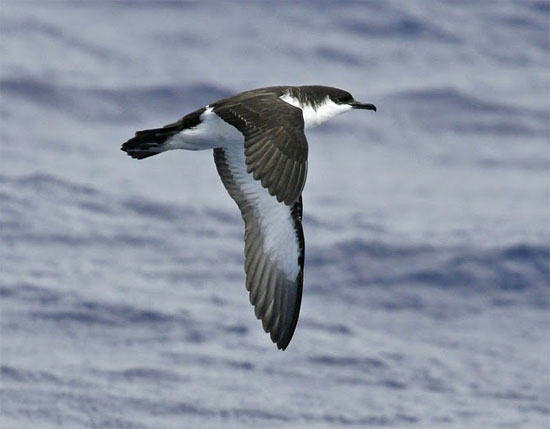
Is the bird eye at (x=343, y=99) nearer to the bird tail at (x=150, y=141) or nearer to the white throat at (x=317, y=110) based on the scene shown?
the white throat at (x=317, y=110)

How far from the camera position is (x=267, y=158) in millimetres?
9016

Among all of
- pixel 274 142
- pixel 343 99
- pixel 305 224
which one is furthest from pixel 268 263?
pixel 305 224

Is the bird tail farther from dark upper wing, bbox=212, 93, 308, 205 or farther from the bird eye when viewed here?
the bird eye

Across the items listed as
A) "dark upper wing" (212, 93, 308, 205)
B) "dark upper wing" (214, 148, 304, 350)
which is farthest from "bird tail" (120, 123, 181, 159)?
"dark upper wing" (214, 148, 304, 350)

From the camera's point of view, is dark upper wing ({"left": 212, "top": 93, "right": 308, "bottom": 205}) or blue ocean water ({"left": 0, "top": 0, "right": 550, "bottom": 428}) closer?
dark upper wing ({"left": 212, "top": 93, "right": 308, "bottom": 205})

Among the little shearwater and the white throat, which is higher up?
the white throat

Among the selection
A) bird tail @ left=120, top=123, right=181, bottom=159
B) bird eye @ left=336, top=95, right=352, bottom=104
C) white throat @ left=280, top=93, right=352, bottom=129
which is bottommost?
bird tail @ left=120, top=123, right=181, bottom=159

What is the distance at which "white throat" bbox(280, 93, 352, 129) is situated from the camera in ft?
34.1

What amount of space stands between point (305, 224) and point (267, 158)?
32.1ft

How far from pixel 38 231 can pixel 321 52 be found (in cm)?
683

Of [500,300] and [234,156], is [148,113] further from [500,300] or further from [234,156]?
[234,156]

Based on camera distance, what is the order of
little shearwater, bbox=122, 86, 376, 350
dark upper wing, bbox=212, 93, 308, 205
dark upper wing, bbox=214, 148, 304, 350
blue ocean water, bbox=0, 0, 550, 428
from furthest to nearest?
blue ocean water, bbox=0, 0, 550, 428
dark upper wing, bbox=214, 148, 304, 350
little shearwater, bbox=122, 86, 376, 350
dark upper wing, bbox=212, 93, 308, 205

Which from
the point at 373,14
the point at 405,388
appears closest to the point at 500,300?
the point at 405,388

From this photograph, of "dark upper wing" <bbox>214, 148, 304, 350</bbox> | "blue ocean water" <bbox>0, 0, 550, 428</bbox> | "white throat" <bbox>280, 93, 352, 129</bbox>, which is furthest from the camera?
"blue ocean water" <bbox>0, 0, 550, 428</bbox>
